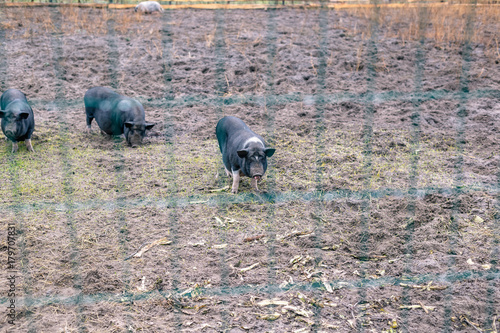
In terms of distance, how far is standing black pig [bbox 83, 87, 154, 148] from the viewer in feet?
20.5

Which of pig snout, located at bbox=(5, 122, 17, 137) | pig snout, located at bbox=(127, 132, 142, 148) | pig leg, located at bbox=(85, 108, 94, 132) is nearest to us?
pig snout, located at bbox=(5, 122, 17, 137)

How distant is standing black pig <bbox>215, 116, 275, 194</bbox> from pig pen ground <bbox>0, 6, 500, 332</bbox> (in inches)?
10.2

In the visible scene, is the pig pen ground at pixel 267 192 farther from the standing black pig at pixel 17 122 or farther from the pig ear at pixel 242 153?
the pig ear at pixel 242 153

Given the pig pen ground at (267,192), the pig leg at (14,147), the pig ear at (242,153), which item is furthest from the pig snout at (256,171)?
the pig leg at (14,147)

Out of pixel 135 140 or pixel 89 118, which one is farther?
pixel 89 118

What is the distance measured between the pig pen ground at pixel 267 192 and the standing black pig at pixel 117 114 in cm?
19

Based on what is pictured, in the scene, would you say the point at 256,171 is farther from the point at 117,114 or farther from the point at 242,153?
the point at 117,114

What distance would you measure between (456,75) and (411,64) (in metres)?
0.87

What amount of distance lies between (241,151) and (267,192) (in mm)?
645

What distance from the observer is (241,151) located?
434 cm

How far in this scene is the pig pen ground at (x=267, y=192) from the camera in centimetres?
298

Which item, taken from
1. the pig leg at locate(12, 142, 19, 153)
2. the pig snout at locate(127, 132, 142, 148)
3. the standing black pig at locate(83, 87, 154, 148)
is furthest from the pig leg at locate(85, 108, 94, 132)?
the pig leg at locate(12, 142, 19, 153)

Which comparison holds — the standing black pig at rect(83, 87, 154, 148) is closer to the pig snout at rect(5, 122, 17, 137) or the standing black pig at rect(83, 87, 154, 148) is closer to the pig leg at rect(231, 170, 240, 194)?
the pig snout at rect(5, 122, 17, 137)

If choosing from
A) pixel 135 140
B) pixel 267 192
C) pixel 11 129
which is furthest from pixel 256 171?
pixel 11 129
